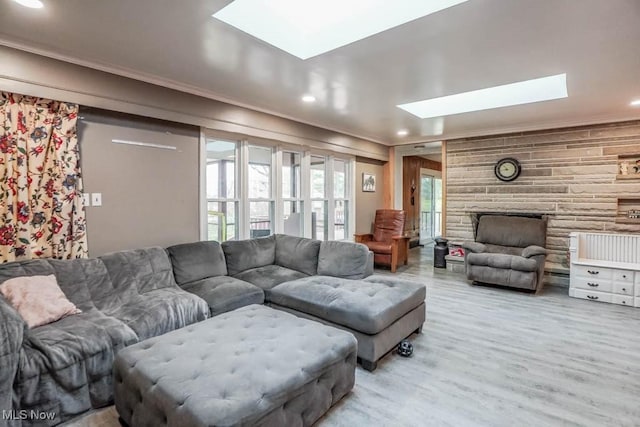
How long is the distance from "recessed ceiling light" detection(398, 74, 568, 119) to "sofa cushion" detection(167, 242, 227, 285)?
2754 mm

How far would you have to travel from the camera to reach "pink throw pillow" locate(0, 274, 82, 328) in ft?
6.79

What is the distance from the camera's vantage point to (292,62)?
8.78 ft

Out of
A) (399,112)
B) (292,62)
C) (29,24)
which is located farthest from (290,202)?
(29,24)

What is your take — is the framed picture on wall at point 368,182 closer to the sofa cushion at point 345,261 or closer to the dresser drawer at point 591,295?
the sofa cushion at point 345,261

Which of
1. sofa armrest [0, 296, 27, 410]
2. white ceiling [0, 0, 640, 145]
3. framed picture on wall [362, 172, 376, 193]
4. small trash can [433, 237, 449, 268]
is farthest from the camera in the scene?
framed picture on wall [362, 172, 376, 193]

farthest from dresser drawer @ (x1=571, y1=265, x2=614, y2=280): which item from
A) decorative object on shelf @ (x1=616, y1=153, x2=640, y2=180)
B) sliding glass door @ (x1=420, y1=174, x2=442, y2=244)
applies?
sliding glass door @ (x1=420, y1=174, x2=442, y2=244)

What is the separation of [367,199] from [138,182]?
415 cm

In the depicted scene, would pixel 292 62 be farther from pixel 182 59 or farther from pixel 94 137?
pixel 94 137

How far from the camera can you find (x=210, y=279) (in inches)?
128

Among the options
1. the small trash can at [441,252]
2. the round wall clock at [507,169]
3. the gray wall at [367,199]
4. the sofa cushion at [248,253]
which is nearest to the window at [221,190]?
the sofa cushion at [248,253]

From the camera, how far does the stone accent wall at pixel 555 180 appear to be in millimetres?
4520

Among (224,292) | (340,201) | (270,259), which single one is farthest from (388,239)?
(224,292)

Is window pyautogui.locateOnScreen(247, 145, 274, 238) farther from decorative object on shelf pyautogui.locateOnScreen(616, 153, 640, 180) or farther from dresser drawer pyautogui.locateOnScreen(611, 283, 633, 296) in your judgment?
decorative object on shelf pyautogui.locateOnScreen(616, 153, 640, 180)

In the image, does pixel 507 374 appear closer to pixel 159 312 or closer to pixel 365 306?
pixel 365 306
